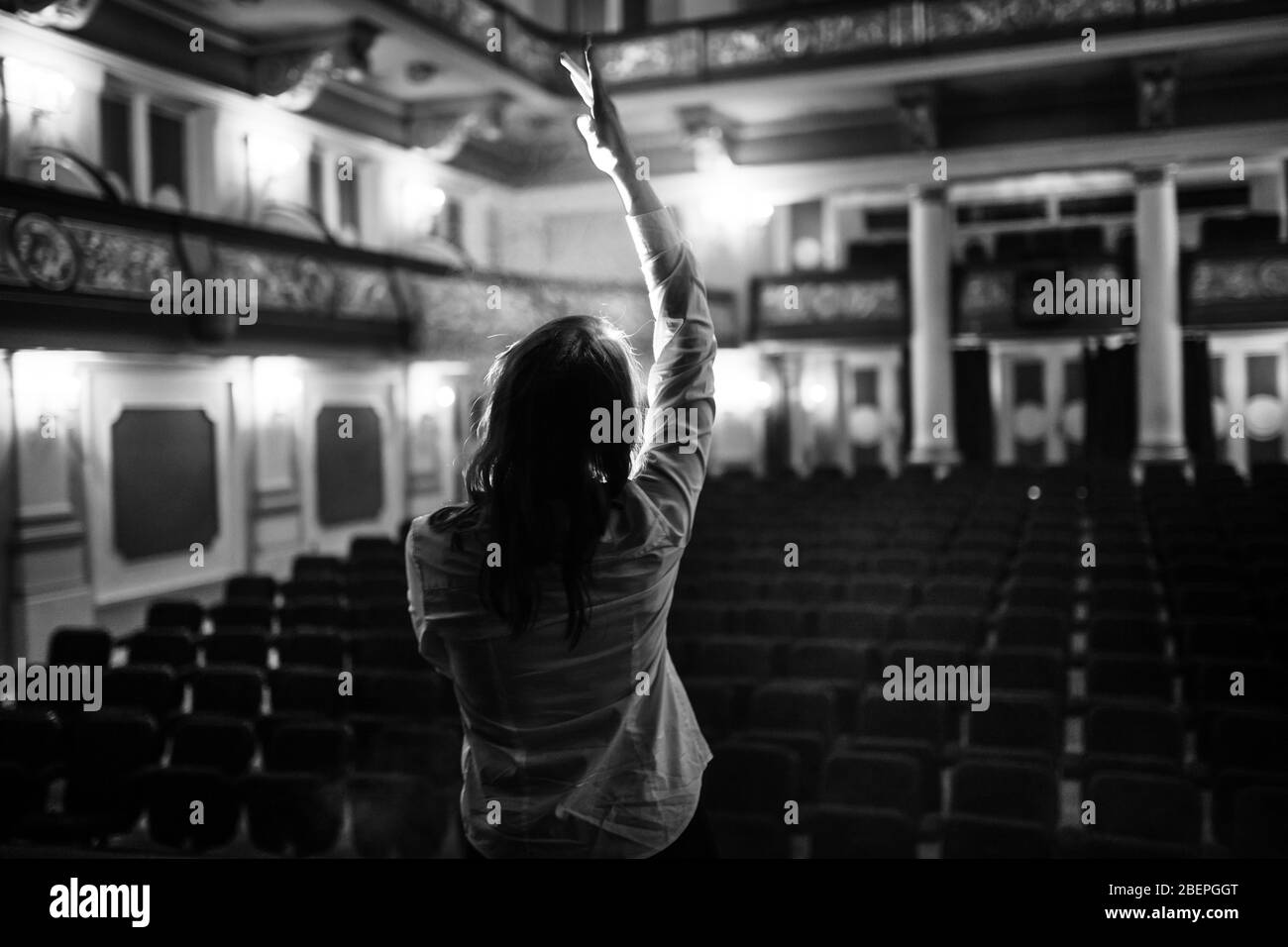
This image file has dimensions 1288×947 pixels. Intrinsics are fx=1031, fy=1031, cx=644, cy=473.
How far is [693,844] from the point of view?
4.67 ft

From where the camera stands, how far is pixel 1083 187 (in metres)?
16.9

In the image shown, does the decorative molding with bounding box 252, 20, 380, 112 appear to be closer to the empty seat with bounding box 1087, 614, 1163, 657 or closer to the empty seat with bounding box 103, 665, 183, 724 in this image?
the empty seat with bounding box 103, 665, 183, 724

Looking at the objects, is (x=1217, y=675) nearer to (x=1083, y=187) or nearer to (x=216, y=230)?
(x=216, y=230)

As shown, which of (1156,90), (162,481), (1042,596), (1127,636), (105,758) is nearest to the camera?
(105,758)

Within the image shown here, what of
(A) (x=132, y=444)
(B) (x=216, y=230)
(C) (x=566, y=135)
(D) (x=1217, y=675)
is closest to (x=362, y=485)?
(A) (x=132, y=444)

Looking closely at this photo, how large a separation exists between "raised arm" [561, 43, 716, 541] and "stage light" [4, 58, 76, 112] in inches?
375

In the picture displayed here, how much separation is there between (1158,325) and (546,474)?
615 inches

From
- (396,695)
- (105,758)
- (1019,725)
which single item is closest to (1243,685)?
(1019,725)

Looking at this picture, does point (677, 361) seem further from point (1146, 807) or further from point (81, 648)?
point (81, 648)

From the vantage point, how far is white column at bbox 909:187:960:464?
618 inches

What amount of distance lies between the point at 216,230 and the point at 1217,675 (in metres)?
8.26

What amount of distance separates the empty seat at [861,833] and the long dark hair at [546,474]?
8.73 feet

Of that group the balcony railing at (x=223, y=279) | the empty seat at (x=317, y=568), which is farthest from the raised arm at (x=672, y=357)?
the empty seat at (x=317, y=568)

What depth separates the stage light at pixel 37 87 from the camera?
8.83 m
